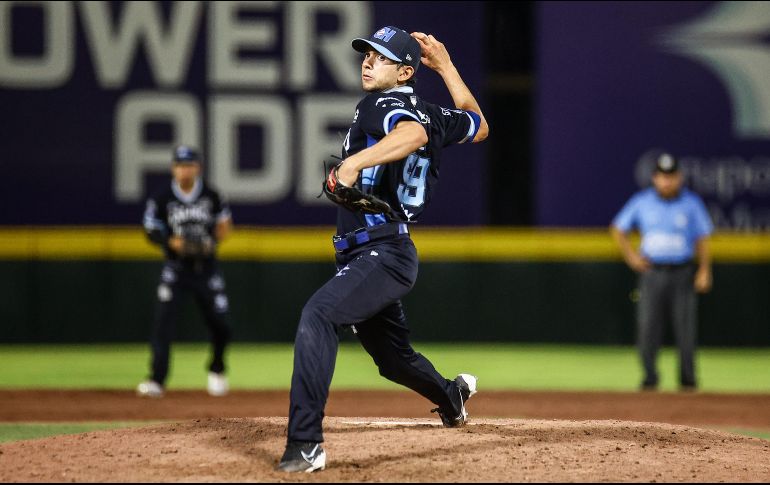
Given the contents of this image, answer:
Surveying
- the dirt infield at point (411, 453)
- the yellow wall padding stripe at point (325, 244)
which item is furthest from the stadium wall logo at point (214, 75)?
the dirt infield at point (411, 453)

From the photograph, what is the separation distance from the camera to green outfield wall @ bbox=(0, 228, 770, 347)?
1325cm

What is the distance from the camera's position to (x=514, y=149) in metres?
15.7

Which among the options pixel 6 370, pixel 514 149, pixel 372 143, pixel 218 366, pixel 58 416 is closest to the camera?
pixel 372 143

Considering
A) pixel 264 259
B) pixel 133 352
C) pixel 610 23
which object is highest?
pixel 610 23

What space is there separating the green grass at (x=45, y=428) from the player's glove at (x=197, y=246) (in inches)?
74.1

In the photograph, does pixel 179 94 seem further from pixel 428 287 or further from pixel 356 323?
pixel 356 323

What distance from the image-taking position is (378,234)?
5.43 m

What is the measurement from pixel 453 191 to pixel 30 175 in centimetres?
429

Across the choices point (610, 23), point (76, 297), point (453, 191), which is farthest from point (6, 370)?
point (610, 23)

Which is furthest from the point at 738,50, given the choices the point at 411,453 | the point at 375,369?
the point at 411,453

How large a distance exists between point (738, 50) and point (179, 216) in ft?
21.5

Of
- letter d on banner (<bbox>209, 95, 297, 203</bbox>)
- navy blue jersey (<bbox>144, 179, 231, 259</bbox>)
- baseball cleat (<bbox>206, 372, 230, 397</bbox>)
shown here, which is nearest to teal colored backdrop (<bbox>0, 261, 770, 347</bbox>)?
letter d on banner (<bbox>209, 95, 297, 203</bbox>)

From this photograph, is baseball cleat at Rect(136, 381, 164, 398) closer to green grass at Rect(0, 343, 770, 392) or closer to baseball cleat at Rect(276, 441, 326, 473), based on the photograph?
green grass at Rect(0, 343, 770, 392)

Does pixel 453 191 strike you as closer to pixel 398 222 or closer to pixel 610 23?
pixel 610 23
